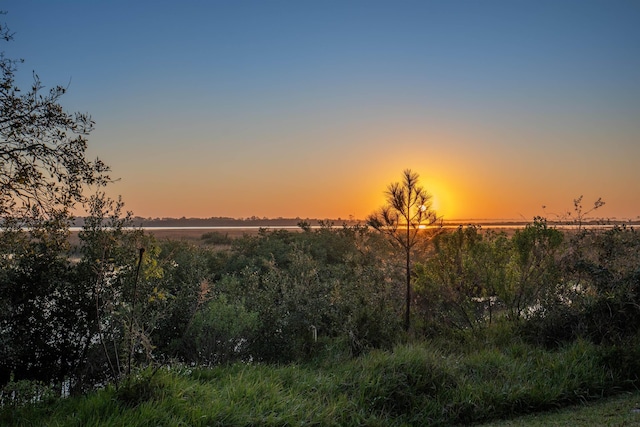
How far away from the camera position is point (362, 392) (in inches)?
259

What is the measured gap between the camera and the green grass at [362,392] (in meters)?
5.49

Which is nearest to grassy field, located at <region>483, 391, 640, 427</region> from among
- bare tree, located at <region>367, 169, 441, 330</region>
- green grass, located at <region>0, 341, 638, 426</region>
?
green grass, located at <region>0, 341, 638, 426</region>

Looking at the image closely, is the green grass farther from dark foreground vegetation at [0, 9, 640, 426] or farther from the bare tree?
the bare tree

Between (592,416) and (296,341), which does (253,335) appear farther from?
(592,416)

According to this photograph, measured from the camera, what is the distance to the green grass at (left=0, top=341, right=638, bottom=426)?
18.0 ft

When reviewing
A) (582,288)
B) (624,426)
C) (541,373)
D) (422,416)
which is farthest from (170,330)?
(582,288)

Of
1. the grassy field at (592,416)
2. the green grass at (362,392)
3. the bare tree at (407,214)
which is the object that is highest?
the bare tree at (407,214)

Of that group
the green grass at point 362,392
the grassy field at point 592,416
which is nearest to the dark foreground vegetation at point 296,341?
the green grass at point 362,392

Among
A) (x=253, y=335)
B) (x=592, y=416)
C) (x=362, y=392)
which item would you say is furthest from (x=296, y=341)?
(x=592, y=416)

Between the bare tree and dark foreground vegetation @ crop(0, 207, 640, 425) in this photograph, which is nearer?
dark foreground vegetation @ crop(0, 207, 640, 425)

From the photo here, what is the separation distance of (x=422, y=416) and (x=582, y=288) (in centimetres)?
508

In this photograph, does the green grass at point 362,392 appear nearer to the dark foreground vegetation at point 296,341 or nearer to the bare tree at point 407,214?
the dark foreground vegetation at point 296,341

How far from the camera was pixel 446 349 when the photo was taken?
8773 mm

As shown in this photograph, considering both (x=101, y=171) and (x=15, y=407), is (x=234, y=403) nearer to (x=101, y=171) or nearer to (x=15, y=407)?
(x=15, y=407)
